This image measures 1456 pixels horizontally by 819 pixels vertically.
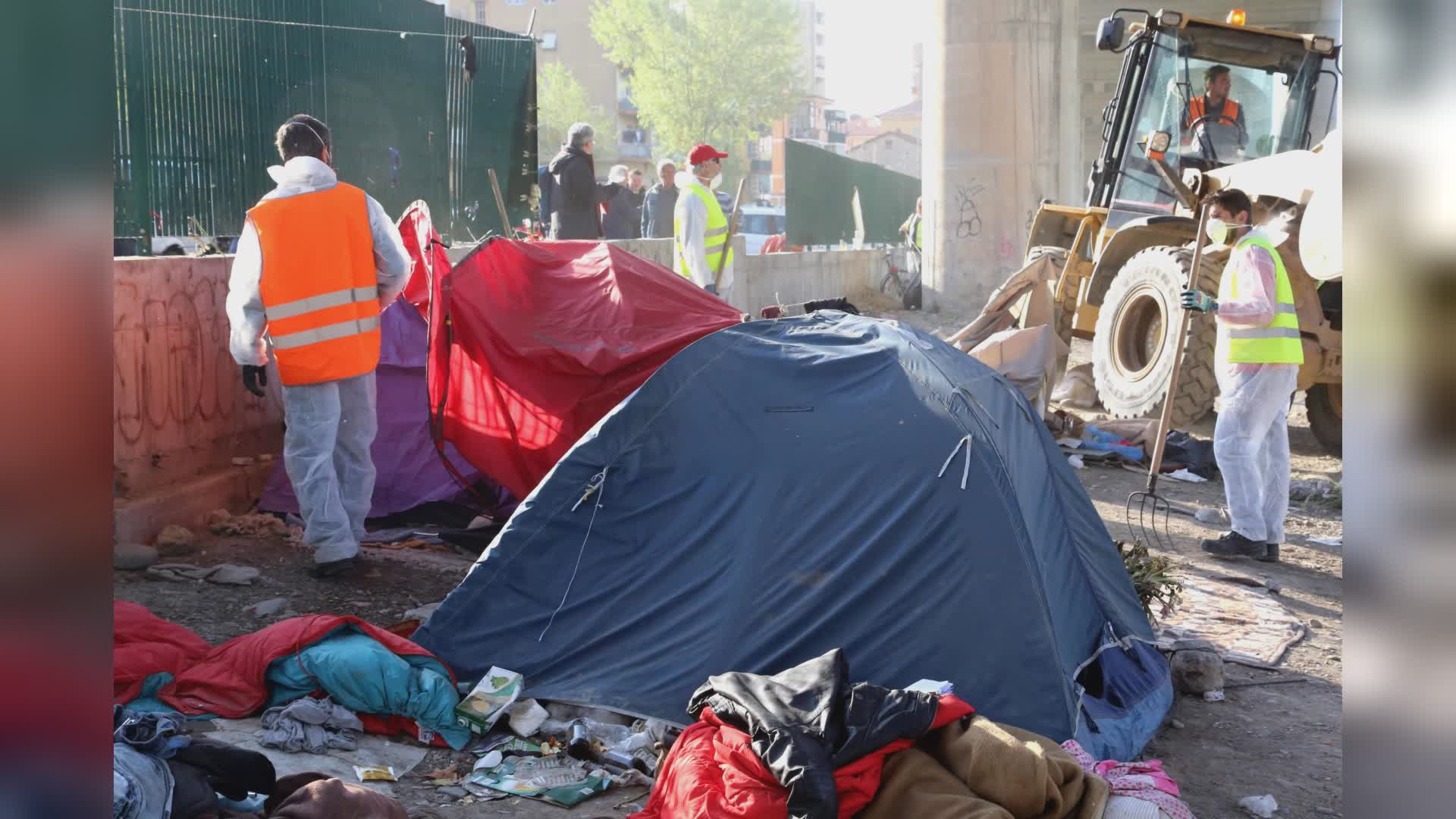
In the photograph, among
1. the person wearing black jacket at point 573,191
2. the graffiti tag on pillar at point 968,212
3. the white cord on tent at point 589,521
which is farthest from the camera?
the graffiti tag on pillar at point 968,212

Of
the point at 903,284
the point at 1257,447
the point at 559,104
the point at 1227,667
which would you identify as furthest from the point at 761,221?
the point at 559,104

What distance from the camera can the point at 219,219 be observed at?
29.8 ft

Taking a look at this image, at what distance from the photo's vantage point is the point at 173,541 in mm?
6312

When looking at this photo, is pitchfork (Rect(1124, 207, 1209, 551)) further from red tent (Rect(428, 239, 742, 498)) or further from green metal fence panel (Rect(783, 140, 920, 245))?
green metal fence panel (Rect(783, 140, 920, 245))

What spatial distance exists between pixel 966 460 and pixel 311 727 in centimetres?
224

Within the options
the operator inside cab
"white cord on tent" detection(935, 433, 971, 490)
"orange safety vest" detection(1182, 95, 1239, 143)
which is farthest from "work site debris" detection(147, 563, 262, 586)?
"orange safety vest" detection(1182, 95, 1239, 143)

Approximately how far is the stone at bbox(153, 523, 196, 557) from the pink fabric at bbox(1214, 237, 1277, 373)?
203 inches

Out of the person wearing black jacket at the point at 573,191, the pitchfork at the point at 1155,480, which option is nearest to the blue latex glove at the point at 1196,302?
the pitchfork at the point at 1155,480

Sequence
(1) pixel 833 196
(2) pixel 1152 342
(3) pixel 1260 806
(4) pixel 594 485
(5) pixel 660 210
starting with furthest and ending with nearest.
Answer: (1) pixel 833 196
(5) pixel 660 210
(2) pixel 1152 342
(4) pixel 594 485
(3) pixel 1260 806

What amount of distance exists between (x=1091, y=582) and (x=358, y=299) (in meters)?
3.38

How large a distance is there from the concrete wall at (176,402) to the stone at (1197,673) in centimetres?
451

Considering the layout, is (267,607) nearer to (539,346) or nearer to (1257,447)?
(539,346)

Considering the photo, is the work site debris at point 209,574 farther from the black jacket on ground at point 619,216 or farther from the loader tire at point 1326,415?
the black jacket on ground at point 619,216

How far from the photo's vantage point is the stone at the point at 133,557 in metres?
6.00
